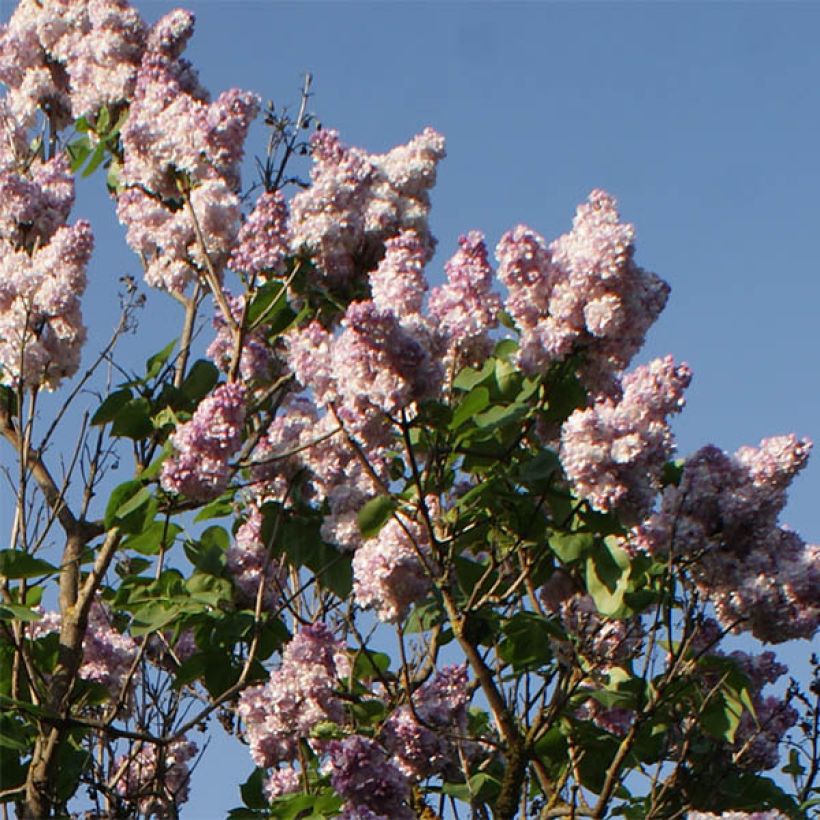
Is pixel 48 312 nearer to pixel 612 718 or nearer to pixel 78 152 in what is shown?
pixel 78 152

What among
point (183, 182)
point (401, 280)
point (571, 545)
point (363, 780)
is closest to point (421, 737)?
point (363, 780)

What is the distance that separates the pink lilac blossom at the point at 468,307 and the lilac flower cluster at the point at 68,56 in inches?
93.8

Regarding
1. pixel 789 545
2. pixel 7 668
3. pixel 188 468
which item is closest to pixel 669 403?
pixel 789 545

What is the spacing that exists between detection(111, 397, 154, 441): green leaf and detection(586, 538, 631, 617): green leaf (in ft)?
Result: 5.51

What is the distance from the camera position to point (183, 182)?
18.3 feet

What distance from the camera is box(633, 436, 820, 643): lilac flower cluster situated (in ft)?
14.3

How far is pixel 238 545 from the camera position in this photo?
17.3 feet

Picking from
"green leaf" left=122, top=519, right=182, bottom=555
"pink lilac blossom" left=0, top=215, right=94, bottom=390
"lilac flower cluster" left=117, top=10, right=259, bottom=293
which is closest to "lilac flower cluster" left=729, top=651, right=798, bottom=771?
"green leaf" left=122, top=519, right=182, bottom=555

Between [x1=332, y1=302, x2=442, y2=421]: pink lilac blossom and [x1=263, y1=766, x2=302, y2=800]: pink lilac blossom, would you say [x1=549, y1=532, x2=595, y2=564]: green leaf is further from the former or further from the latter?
[x1=263, y1=766, x2=302, y2=800]: pink lilac blossom

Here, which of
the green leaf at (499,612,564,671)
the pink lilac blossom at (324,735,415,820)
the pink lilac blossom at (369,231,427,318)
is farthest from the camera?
the green leaf at (499,612,564,671)

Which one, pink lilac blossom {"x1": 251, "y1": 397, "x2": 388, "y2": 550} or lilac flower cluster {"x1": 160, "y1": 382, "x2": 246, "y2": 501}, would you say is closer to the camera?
lilac flower cluster {"x1": 160, "y1": 382, "x2": 246, "y2": 501}

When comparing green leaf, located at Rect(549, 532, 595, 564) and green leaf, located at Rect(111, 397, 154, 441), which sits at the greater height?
green leaf, located at Rect(111, 397, 154, 441)

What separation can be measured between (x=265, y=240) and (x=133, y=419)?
77 centimetres

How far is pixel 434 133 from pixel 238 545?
5.49 feet
